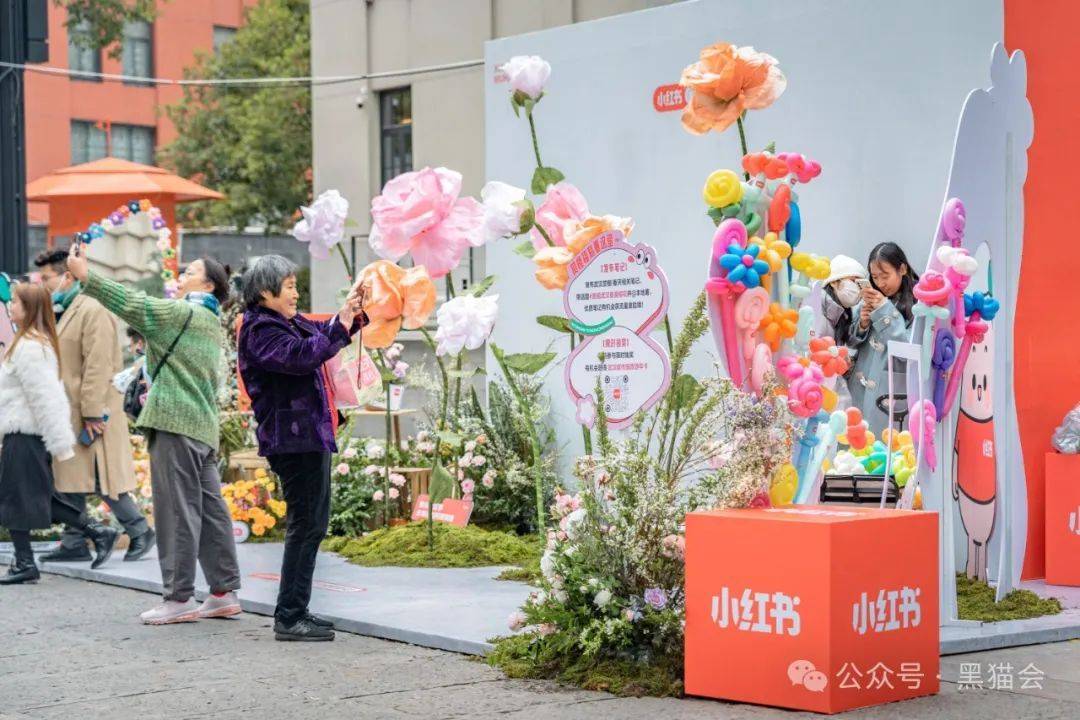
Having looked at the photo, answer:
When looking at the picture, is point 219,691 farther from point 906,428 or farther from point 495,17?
point 495,17

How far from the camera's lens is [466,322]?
9.01m

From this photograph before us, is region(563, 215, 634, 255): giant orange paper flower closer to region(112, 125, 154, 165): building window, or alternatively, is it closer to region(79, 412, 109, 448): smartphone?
region(79, 412, 109, 448): smartphone

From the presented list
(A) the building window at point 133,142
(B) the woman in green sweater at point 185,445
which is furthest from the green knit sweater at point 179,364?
(A) the building window at point 133,142

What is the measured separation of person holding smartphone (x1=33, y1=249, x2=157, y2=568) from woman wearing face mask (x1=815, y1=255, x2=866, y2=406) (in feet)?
15.4

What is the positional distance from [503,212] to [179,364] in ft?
6.21

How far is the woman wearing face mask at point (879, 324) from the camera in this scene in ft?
30.5

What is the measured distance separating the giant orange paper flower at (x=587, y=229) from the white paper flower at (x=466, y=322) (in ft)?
3.61

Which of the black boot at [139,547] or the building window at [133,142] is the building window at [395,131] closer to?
the black boot at [139,547]

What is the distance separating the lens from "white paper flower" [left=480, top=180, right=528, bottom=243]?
8734mm

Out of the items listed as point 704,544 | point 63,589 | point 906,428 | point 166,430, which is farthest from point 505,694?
point 63,589

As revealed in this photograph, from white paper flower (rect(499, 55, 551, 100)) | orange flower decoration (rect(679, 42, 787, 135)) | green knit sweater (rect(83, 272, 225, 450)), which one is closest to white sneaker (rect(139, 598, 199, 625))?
green knit sweater (rect(83, 272, 225, 450))

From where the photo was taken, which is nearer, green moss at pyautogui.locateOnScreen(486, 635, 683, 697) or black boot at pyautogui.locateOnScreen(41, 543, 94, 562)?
green moss at pyautogui.locateOnScreen(486, 635, 683, 697)

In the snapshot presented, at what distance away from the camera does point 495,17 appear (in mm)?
21203

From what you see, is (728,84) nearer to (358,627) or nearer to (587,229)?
(587,229)
